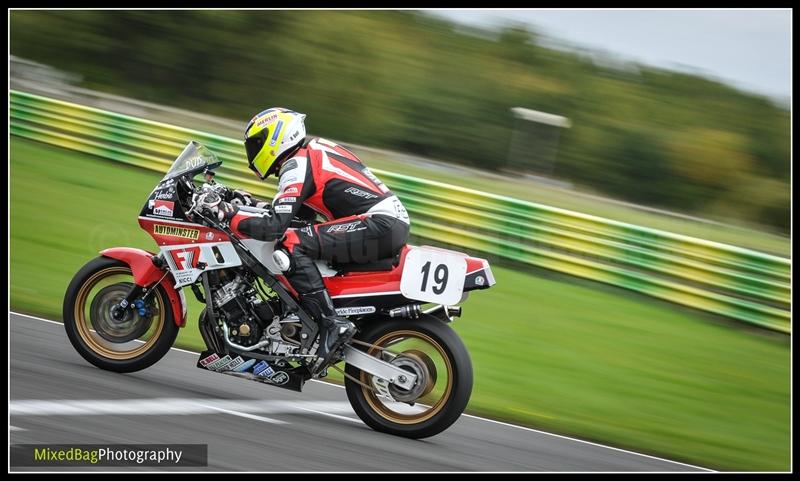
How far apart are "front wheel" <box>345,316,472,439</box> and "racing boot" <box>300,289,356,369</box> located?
200mm

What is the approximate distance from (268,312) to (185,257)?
74 centimetres

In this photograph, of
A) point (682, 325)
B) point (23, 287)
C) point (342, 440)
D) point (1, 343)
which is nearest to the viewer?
point (342, 440)

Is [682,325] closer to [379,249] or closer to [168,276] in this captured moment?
[379,249]

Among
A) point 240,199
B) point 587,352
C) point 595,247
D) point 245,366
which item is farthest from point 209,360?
point 595,247

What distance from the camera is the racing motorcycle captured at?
6.64 m

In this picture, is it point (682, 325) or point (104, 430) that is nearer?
point (104, 430)

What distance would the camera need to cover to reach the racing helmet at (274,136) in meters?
6.90

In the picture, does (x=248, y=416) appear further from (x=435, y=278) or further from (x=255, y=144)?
(x=255, y=144)

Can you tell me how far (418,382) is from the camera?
22.0 feet

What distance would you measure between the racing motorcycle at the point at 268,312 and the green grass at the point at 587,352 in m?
1.48

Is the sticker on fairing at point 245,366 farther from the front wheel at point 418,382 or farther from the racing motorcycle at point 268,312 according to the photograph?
the front wheel at point 418,382

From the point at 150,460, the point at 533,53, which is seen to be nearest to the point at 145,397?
the point at 150,460

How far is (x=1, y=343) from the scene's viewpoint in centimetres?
766

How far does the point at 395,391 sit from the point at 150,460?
1917 millimetres
